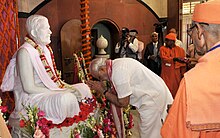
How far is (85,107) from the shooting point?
233 centimetres

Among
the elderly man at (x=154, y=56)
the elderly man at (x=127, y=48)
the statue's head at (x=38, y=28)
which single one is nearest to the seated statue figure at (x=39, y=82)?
the statue's head at (x=38, y=28)

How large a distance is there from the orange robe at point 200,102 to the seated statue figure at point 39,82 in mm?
1255

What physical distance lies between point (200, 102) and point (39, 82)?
1.59 m

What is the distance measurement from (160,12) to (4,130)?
21.8 ft

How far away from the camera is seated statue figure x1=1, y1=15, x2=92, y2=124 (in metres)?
2.14

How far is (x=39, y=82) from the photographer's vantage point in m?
2.28

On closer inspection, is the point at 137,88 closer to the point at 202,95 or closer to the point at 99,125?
the point at 99,125

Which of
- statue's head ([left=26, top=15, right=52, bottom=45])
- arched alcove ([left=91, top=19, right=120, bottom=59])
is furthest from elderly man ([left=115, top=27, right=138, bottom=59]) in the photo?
statue's head ([left=26, top=15, right=52, bottom=45])

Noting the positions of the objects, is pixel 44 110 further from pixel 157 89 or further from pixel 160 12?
pixel 160 12

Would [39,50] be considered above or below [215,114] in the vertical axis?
above

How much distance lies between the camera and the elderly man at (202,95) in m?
0.98

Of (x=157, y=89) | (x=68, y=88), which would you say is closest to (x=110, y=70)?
(x=157, y=89)

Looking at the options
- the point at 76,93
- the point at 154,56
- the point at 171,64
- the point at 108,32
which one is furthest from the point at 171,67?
the point at 76,93

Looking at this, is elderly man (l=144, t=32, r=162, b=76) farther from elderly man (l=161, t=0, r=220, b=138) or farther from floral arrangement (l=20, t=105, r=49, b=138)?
elderly man (l=161, t=0, r=220, b=138)
